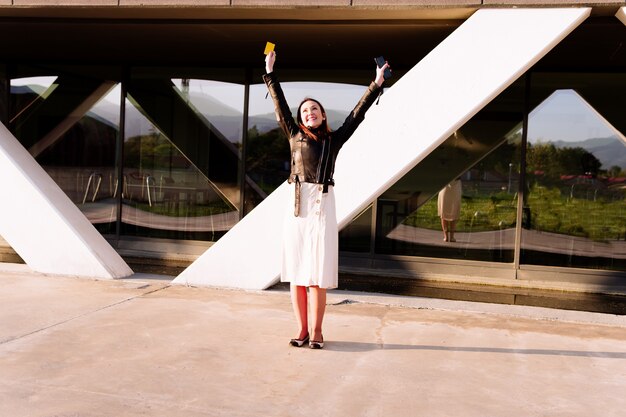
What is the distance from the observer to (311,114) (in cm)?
493

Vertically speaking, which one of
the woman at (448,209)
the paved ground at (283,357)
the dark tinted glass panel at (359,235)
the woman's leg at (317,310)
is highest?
the woman at (448,209)

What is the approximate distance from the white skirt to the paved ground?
20.5 inches

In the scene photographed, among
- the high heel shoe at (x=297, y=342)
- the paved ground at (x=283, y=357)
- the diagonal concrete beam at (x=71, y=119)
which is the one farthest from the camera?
the diagonal concrete beam at (x=71, y=119)

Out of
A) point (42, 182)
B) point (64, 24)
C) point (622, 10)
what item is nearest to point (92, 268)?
point (42, 182)

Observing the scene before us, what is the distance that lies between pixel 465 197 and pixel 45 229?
18.3ft

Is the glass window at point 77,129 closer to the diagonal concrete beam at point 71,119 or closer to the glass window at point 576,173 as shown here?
the diagonal concrete beam at point 71,119

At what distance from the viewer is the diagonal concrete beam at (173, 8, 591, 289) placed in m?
6.26

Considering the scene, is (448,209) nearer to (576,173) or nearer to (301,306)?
(576,173)

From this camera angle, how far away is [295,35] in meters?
7.93

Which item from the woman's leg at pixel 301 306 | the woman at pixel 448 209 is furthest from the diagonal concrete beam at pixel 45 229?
the woman at pixel 448 209

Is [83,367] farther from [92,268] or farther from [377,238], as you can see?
[377,238]

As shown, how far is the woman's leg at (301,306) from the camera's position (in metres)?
5.04

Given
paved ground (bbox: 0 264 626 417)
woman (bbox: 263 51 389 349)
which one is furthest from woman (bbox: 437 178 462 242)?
woman (bbox: 263 51 389 349)

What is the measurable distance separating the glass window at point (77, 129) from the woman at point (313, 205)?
6941 mm
